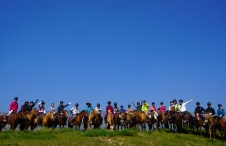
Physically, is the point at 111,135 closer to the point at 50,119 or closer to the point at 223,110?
the point at 50,119

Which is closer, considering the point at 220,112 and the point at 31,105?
the point at 220,112

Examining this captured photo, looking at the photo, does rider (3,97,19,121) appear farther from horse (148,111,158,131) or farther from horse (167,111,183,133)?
horse (167,111,183,133)

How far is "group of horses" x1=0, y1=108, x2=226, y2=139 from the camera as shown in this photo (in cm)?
2012

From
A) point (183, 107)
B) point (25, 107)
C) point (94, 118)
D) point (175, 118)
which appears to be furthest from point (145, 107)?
point (25, 107)

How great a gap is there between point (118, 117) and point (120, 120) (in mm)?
379

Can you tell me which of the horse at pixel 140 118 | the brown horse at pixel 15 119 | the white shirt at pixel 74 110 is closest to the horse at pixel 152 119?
the horse at pixel 140 118

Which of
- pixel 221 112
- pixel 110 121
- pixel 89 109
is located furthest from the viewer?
pixel 89 109

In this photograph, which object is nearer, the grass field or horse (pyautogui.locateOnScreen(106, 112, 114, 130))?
the grass field

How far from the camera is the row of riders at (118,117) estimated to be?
66.3 feet

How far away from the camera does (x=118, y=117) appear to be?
22.5m

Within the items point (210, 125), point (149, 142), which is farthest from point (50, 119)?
point (210, 125)

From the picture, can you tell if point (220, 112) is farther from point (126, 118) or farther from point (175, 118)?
point (126, 118)

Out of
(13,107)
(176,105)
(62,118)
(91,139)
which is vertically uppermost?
(176,105)

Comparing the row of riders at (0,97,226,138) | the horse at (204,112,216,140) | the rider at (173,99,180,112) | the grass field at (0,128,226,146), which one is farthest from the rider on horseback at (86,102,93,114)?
the horse at (204,112,216,140)
